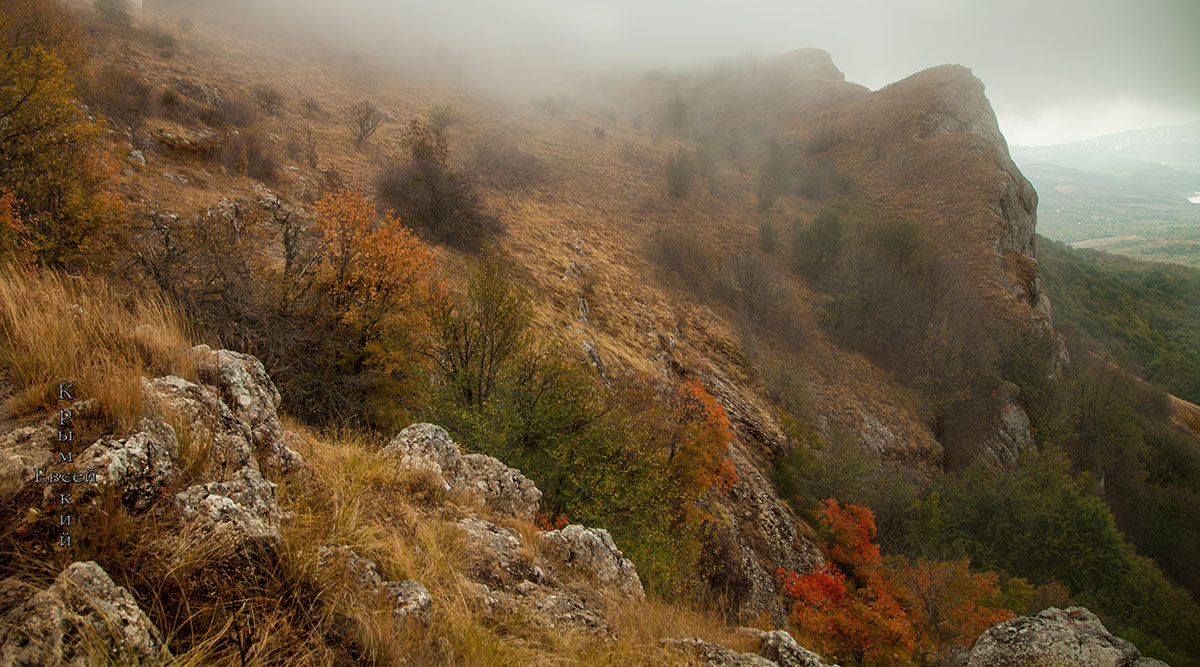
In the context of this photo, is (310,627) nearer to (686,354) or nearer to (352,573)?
(352,573)

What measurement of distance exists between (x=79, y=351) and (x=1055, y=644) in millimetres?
12288

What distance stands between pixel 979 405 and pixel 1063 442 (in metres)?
7.70

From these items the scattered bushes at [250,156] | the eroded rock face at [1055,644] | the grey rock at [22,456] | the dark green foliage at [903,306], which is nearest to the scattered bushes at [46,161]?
the scattered bushes at [250,156]

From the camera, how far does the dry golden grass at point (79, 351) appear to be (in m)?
2.59

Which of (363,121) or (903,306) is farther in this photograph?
(903,306)

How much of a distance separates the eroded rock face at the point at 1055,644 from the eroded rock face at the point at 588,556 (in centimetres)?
667

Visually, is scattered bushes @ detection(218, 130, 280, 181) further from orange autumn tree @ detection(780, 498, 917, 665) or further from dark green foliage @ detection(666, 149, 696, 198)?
dark green foliage @ detection(666, 149, 696, 198)

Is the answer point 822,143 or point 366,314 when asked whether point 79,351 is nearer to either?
point 366,314

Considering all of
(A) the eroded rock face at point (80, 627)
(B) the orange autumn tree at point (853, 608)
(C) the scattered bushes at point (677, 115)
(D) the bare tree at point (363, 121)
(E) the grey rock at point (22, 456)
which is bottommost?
(B) the orange autumn tree at point (853, 608)

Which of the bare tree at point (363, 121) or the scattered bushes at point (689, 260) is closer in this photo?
the bare tree at point (363, 121)

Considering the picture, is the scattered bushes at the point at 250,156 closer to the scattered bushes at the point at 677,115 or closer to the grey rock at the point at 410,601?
the grey rock at the point at 410,601

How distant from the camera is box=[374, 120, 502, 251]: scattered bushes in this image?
66.4 ft

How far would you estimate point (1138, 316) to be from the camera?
57031 millimetres

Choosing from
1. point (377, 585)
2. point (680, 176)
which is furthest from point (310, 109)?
point (377, 585)
